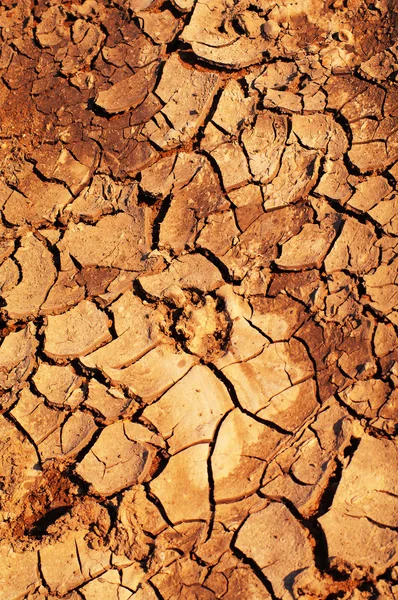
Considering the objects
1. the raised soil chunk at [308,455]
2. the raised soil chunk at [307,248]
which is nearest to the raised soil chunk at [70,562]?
the raised soil chunk at [308,455]

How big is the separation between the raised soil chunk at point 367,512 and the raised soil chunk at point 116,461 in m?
0.64

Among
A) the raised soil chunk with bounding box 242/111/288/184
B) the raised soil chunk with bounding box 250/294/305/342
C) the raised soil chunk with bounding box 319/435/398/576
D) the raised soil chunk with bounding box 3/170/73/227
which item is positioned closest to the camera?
the raised soil chunk with bounding box 319/435/398/576

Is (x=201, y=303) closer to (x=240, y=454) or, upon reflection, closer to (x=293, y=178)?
(x=240, y=454)

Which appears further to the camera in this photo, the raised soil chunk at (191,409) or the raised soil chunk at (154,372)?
the raised soil chunk at (154,372)

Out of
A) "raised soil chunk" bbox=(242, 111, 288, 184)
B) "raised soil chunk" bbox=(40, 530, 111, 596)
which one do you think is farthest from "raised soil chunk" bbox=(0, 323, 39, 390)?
"raised soil chunk" bbox=(242, 111, 288, 184)

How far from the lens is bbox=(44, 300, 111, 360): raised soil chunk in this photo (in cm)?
262

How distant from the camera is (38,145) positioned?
326 cm

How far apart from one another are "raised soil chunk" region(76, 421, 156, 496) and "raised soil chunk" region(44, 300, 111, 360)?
A: 14.2 inches

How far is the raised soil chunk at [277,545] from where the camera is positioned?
212cm

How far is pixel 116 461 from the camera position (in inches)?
93.0

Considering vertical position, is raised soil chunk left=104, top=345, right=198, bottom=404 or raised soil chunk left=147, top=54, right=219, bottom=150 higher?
raised soil chunk left=147, top=54, right=219, bottom=150

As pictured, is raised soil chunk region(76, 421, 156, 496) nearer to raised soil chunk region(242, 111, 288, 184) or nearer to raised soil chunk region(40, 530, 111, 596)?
raised soil chunk region(40, 530, 111, 596)

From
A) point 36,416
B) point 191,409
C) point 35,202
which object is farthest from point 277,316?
point 35,202

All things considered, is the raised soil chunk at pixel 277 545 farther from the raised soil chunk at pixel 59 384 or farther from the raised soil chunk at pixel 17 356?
the raised soil chunk at pixel 17 356
